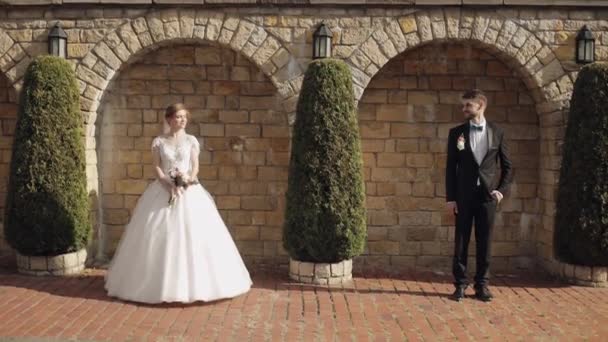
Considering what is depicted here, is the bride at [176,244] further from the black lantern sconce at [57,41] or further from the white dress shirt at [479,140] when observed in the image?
the white dress shirt at [479,140]

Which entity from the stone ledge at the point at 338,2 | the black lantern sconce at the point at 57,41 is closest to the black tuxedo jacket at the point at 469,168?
the stone ledge at the point at 338,2

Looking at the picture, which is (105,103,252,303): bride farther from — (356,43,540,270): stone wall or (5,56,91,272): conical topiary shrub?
(356,43,540,270): stone wall

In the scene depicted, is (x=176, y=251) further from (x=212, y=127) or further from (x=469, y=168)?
(x=469, y=168)

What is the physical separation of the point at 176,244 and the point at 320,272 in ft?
5.59

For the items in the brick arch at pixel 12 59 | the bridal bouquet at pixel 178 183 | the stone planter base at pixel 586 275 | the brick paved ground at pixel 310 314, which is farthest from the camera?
the brick arch at pixel 12 59

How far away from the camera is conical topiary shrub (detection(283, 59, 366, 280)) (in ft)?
21.5

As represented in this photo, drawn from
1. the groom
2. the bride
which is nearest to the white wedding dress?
the bride

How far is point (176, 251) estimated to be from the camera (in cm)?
570

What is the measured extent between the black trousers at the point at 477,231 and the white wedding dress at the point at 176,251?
7.10 feet

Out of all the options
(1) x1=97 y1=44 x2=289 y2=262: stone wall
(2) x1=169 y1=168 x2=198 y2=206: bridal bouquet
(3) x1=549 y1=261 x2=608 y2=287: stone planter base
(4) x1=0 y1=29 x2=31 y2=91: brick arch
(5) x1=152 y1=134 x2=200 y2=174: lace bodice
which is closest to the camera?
(2) x1=169 y1=168 x2=198 y2=206: bridal bouquet

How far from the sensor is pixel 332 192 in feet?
21.5

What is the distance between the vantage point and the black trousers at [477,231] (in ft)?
19.6

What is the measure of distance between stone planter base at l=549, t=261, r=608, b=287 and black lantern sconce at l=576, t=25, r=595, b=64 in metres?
2.36

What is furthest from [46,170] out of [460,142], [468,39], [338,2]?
[468,39]
